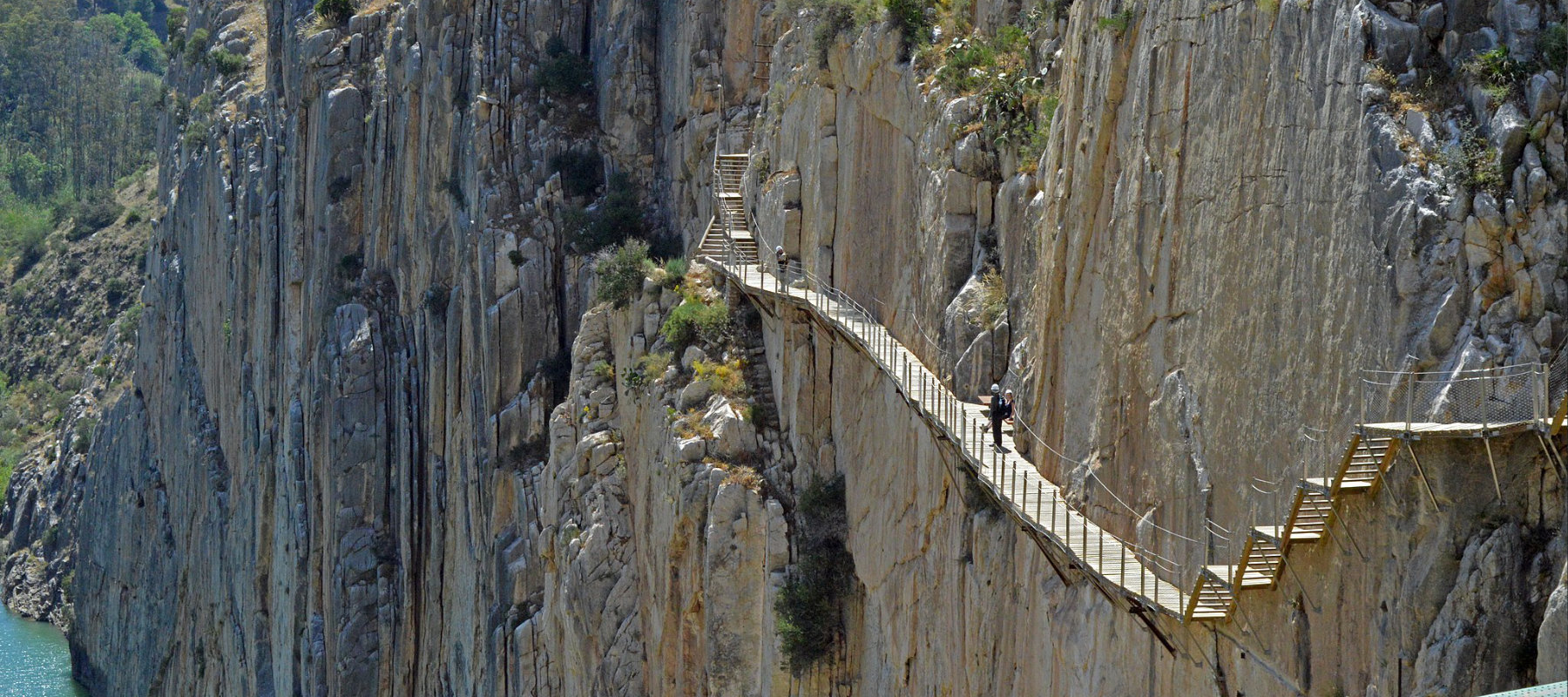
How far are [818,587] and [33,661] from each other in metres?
64.6

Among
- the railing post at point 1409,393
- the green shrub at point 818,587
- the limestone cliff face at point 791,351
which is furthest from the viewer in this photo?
the green shrub at point 818,587

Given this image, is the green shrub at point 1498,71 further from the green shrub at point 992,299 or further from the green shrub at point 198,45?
the green shrub at point 198,45

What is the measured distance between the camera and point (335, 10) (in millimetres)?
62531

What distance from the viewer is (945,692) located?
26859 mm

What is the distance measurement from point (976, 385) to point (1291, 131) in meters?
9.00

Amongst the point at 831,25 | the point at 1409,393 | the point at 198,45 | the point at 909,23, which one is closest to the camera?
the point at 1409,393

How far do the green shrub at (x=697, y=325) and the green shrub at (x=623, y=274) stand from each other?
11.1 feet

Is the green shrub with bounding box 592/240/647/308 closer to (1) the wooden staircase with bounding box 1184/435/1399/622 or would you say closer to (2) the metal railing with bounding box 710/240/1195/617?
(2) the metal railing with bounding box 710/240/1195/617

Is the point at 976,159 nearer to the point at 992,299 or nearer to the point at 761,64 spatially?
the point at 992,299

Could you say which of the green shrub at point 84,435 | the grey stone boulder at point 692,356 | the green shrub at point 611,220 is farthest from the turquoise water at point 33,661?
the grey stone boulder at point 692,356

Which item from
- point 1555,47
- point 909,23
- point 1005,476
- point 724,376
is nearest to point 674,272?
point 724,376

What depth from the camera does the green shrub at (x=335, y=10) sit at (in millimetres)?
62406

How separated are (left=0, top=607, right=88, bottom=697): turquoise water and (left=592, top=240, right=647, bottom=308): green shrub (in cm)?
5127

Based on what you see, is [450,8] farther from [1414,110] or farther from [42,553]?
[42,553]
